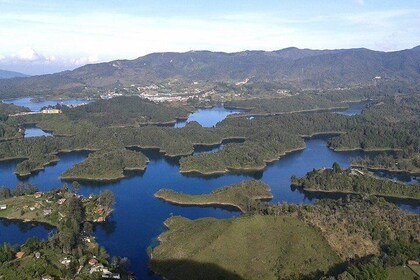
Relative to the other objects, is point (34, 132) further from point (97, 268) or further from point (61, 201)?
point (97, 268)

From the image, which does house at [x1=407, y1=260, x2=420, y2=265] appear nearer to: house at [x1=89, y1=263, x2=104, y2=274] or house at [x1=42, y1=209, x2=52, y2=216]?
house at [x1=89, y1=263, x2=104, y2=274]

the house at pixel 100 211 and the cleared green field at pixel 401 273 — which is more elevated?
the cleared green field at pixel 401 273

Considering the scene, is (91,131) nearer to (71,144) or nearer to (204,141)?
(71,144)

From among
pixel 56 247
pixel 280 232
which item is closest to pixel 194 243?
pixel 280 232

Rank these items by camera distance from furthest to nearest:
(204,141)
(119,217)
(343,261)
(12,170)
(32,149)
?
(204,141) < (32,149) < (12,170) < (119,217) < (343,261)

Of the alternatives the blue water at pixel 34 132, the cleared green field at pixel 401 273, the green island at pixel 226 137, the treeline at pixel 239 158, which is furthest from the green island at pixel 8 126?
the cleared green field at pixel 401 273

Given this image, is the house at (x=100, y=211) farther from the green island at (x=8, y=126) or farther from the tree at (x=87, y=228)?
the green island at (x=8, y=126)
